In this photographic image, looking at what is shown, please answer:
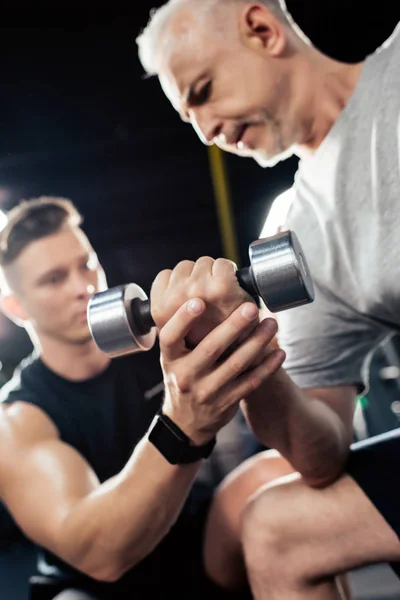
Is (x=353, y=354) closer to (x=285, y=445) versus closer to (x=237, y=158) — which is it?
(x=285, y=445)

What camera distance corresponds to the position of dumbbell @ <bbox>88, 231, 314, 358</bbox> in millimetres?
524

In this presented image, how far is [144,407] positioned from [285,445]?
475 millimetres

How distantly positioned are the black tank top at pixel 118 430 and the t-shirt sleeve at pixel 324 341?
389 millimetres

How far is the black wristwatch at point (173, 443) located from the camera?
0.59m

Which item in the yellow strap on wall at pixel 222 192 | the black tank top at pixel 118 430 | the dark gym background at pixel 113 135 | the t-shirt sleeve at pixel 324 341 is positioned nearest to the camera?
the t-shirt sleeve at pixel 324 341

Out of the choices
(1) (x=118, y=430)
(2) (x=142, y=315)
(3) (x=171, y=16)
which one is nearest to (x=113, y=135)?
(3) (x=171, y=16)

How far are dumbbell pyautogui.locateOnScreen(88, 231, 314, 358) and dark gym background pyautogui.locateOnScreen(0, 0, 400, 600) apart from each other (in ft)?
2.19

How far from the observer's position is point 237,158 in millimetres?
1437

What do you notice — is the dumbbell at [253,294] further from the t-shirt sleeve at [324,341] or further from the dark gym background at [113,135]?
the dark gym background at [113,135]

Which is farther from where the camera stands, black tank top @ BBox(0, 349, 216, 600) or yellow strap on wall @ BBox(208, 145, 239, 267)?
yellow strap on wall @ BBox(208, 145, 239, 267)

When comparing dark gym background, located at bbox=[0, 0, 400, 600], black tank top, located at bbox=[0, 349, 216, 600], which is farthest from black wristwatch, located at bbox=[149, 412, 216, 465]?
dark gym background, located at bbox=[0, 0, 400, 600]

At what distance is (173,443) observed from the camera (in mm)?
604

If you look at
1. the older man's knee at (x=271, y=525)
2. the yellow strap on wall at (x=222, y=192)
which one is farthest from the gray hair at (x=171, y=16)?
the older man's knee at (x=271, y=525)

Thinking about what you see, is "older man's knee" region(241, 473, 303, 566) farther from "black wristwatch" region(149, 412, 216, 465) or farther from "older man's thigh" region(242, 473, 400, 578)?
"black wristwatch" region(149, 412, 216, 465)
